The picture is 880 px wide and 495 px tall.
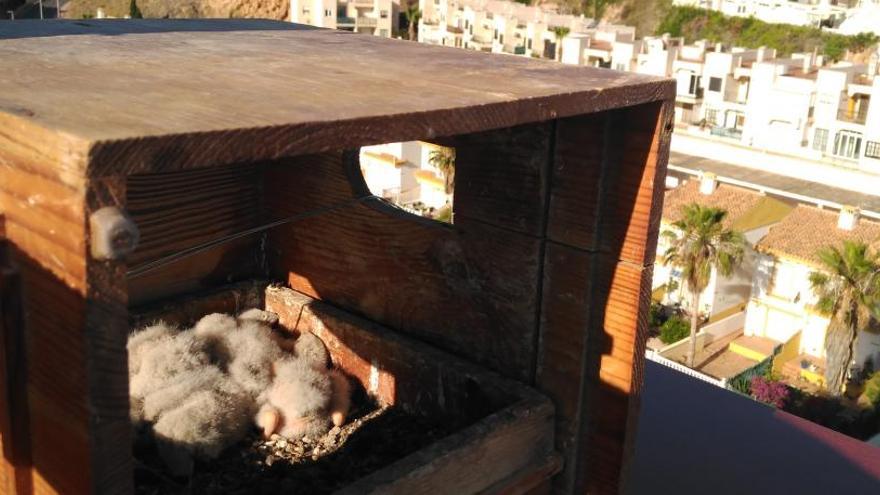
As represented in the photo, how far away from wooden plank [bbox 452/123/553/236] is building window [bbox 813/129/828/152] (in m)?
26.4

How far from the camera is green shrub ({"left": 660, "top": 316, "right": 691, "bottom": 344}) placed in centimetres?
2108

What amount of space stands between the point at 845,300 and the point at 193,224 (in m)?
17.2

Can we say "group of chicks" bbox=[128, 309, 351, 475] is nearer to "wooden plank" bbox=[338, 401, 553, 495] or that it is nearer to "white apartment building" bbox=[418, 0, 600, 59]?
"wooden plank" bbox=[338, 401, 553, 495]

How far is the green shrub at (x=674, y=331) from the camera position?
21.1 meters

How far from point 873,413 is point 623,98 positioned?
17.5 m

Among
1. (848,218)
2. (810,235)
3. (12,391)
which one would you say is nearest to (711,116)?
(810,235)

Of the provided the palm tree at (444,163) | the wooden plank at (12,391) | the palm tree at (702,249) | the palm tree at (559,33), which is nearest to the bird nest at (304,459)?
the wooden plank at (12,391)

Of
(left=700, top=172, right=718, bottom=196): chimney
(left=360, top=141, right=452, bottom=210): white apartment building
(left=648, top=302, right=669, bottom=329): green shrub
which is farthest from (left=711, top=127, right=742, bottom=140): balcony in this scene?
(left=360, top=141, right=452, bottom=210): white apartment building

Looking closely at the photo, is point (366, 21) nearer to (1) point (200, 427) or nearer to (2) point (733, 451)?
(2) point (733, 451)

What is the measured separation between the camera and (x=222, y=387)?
118 inches

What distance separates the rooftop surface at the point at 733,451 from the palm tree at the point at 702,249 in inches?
659

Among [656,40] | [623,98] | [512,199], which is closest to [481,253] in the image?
[512,199]

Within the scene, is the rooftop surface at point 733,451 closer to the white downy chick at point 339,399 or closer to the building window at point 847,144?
the white downy chick at point 339,399

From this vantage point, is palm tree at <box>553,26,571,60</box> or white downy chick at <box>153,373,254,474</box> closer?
white downy chick at <box>153,373,254,474</box>
